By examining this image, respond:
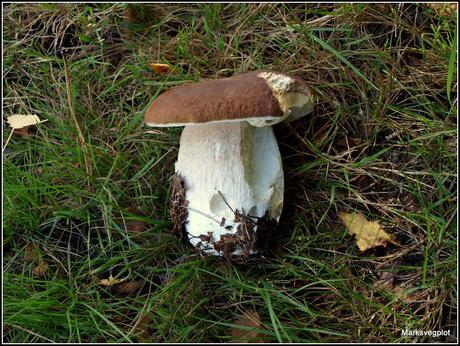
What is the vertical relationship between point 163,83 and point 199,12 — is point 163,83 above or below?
below

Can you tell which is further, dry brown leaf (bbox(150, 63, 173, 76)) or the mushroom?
dry brown leaf (bbox(150, 63, 173, 76))

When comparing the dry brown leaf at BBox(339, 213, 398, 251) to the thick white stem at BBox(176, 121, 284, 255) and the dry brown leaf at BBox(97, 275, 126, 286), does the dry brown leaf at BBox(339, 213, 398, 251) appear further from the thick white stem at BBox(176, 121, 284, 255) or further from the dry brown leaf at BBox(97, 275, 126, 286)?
the dry brown leaf at BBox(97, 275, 126, 286)

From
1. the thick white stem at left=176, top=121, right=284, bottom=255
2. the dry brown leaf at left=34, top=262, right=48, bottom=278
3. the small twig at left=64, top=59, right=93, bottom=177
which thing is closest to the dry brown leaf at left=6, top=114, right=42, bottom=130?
the small twig at left=64, top=59, right=93, bottom=177

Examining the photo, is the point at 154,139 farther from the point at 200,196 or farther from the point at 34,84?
the point at 34,84

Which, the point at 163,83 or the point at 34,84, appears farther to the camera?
the point at 34,84

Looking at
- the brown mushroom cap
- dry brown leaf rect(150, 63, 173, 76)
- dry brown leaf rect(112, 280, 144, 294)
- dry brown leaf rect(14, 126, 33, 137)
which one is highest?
the brown mushroom cap

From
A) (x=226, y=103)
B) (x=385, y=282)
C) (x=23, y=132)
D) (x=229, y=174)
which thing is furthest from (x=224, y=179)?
(x=23, y=132)

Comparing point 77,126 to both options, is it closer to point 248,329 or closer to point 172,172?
point 172,172

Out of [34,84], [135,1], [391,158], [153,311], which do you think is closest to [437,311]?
[391,158]
